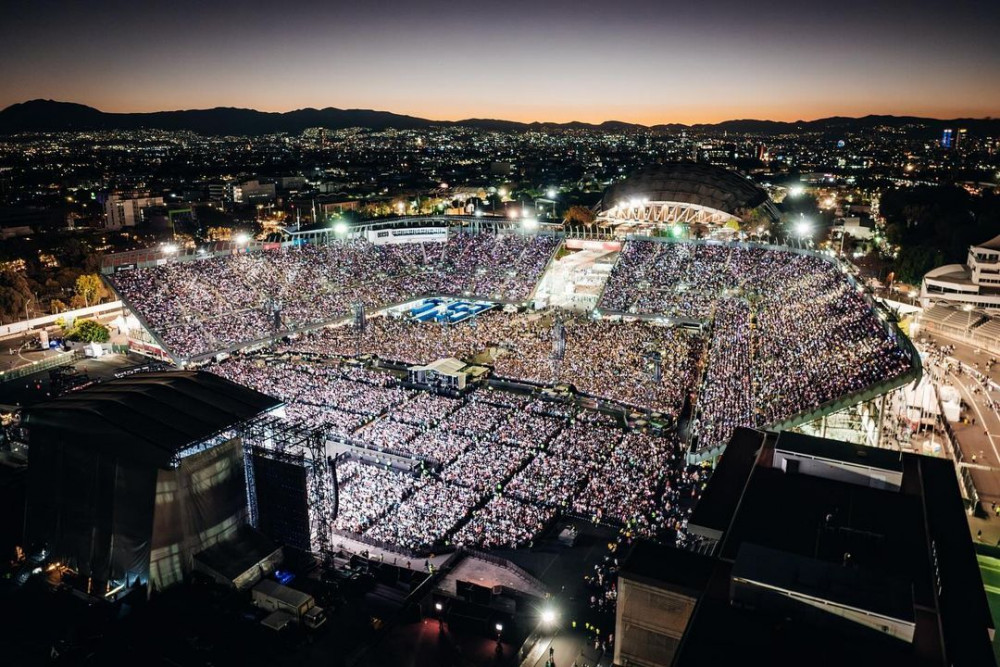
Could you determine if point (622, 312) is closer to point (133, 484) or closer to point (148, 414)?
point (148, 414)

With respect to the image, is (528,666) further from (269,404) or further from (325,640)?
(269,404)

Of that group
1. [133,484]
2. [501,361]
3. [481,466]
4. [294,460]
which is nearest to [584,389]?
[501,361]

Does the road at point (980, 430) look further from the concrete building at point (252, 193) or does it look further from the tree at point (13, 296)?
the concrete building at point (252, 193)

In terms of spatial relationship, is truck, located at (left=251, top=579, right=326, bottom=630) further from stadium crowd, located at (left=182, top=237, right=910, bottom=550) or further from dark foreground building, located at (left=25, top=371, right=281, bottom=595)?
stadium crowd, located at (left=182, top=237, right=910, bottom=550)

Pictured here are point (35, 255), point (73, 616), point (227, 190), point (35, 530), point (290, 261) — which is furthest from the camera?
point (227, 190)

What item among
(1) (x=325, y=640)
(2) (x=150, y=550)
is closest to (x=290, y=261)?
(2) (x=150, y=550)

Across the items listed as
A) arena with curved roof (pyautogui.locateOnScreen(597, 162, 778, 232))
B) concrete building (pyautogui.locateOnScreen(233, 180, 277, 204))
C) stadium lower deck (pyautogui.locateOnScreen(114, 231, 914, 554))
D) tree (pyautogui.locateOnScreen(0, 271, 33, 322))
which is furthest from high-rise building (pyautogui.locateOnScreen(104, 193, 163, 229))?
arena with curved roof (pyautogui.locateOnScreen(597, 162, 778, 232))
